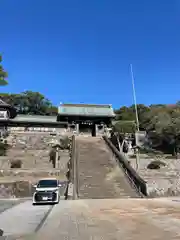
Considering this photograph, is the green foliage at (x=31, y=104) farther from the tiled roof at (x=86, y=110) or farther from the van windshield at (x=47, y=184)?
the van windshield at (x=47, y=184)

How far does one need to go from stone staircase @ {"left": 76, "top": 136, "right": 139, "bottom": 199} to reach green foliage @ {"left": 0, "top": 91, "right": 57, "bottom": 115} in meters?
43.0

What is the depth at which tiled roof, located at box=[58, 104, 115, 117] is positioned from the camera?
163 ft

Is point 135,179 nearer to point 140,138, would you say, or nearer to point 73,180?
point 73,180

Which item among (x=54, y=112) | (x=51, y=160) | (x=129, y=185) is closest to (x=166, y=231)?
(x=129, y=185)

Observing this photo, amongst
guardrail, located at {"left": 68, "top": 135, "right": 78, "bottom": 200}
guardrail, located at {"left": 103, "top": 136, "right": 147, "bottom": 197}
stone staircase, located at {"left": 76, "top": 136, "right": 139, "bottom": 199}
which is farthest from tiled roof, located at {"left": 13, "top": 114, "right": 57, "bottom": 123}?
guardrail, located at {"left": 103, "top": 136, "right": 147, "bottom": 197}

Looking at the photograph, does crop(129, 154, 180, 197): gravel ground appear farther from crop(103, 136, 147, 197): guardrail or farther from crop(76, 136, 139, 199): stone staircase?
crop(76, 136, 139, 199): stone staircase

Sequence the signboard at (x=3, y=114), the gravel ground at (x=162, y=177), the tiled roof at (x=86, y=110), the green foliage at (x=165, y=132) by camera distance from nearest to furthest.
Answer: the gravel ground at (x=162, y=177), the green foliage at (x=165, y=132), the signboard at (x=3, y=114), the tiled roof at (x=86, y=110)

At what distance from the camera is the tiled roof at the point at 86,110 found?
49562mm

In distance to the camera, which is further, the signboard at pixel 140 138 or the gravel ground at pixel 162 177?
the signboard at pixel 140 138

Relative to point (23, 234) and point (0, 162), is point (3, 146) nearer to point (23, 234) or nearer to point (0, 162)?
point (0, 162)

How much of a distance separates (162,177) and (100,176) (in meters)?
6.16

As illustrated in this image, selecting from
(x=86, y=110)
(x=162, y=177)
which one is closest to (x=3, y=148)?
(x=86, y=110)

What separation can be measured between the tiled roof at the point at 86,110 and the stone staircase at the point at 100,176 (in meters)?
16.6

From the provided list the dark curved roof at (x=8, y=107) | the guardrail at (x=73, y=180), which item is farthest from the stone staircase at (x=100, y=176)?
the dark curved roof at (x=8, y=107)
